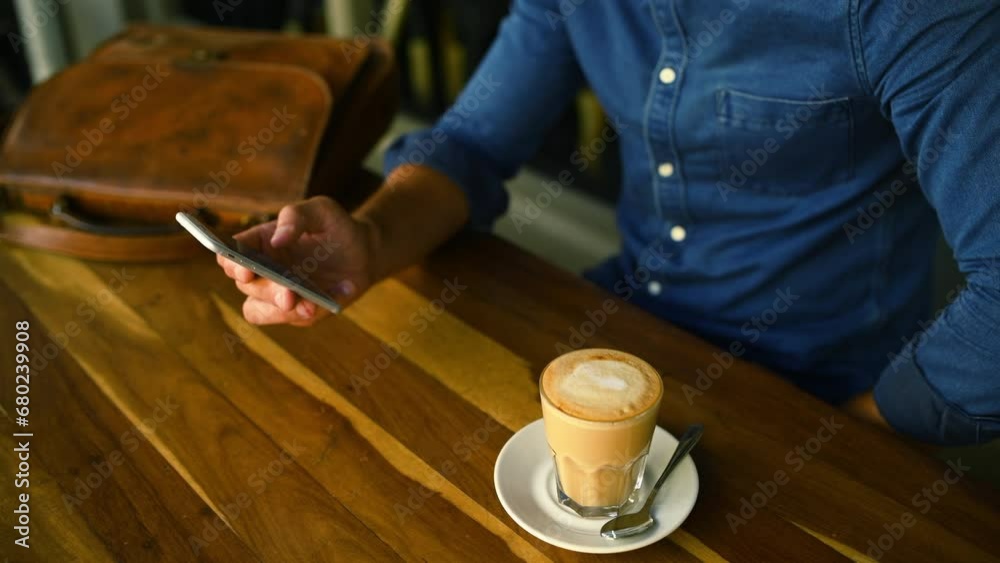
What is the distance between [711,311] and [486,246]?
339 millimetres

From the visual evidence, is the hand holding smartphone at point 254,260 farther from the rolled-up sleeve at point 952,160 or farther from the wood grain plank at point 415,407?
the rolled-up sleeve at point 952,160

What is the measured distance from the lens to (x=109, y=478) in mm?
867

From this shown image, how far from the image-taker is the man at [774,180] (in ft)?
3.04

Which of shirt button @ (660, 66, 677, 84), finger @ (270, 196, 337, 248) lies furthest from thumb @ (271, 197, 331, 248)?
shirt button @ (660, 66, 677, 84)

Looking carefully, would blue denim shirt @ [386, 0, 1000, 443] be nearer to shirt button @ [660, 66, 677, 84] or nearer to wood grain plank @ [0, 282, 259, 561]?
shirt button @ [660, 66, 677, 84]

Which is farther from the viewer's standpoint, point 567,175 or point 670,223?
point 567,175

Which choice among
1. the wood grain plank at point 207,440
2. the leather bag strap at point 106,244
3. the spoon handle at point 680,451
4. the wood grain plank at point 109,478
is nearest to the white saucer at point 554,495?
the spoon handle at point 680,451

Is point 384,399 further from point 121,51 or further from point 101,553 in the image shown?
point 121,51

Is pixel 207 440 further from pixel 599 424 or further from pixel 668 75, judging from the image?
pixel 668 75

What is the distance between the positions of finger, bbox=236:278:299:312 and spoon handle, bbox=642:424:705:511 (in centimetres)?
42

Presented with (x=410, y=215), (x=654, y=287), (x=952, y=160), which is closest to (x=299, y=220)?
(x=410, y=215)

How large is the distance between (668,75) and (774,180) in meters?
0.19

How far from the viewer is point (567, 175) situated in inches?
103

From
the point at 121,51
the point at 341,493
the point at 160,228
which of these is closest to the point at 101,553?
the point at 341,493
